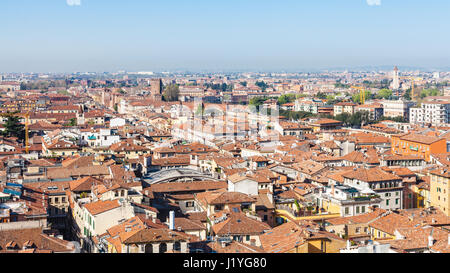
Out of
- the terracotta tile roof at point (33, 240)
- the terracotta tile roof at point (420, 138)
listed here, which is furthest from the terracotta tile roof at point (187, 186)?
the terracotta tile roof at point (420, 138)

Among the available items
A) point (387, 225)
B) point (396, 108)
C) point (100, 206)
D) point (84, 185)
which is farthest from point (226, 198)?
point (396, 108)

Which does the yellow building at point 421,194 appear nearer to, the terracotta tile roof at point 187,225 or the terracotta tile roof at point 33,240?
the terracotta tile roof at point 187,225

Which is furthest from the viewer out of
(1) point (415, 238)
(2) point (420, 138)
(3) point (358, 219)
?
(2) point (420, 138)

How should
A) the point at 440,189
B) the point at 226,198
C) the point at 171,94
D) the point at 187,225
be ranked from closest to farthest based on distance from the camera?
the point at 187,225 < the point at 226,198 < the point at 440,189 < the point at 171,94

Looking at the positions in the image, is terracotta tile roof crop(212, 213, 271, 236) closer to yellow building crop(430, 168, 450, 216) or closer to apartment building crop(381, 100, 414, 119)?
yellow building crop(430, 168, 450, 216)

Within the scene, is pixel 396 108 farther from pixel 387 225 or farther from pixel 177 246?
pixel 177 246

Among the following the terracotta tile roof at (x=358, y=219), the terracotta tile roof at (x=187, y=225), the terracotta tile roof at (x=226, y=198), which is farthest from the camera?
the terracotta tile roof at (x=226, y=198)
